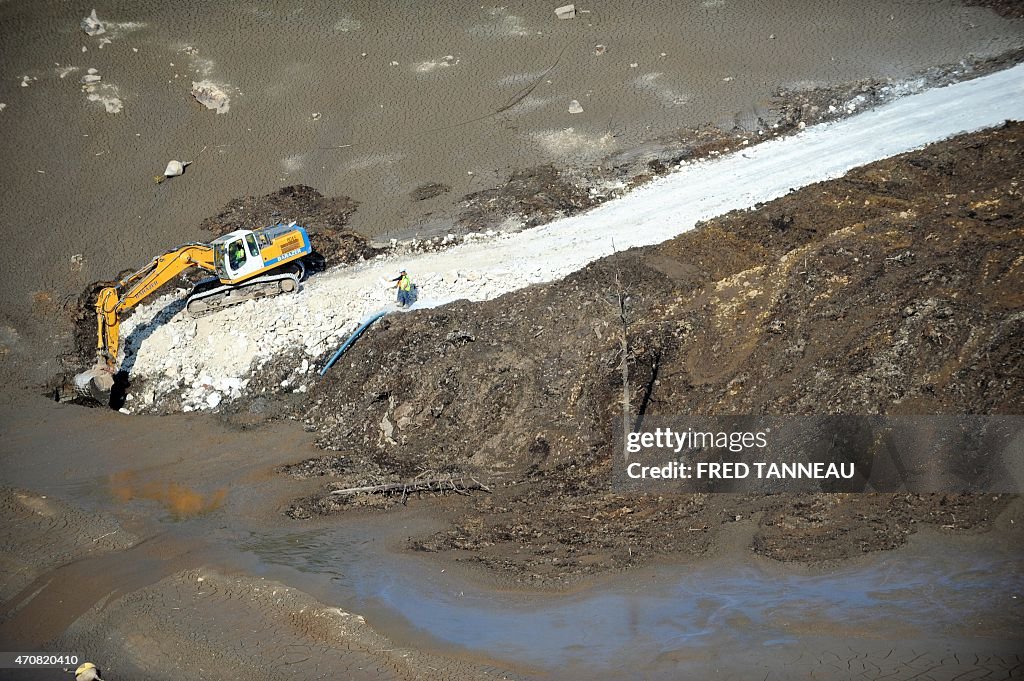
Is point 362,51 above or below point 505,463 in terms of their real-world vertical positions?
above

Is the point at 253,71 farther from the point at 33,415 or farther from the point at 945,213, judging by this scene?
the point at 945,213

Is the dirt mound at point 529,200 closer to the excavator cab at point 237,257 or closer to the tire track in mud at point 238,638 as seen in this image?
the excavator cab at point 237,257

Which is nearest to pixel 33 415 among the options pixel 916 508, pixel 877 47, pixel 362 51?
pixel 362 51

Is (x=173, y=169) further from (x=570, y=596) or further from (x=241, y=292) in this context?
(x=570, y=596)

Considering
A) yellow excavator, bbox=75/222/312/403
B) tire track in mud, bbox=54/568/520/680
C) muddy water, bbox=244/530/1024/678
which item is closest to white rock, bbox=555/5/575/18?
yellow excavator, bbox=75/222/312/403

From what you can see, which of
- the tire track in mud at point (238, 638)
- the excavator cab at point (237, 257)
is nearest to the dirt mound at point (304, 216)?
the excavator cab at point (237, 257)

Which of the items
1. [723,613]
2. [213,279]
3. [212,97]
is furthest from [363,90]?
[723,613]

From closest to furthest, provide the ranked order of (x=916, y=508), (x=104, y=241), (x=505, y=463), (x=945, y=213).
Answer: (x=916, y=508)
(x=505, y=463)
(x=945, y=213)
(x=104, y=241)
